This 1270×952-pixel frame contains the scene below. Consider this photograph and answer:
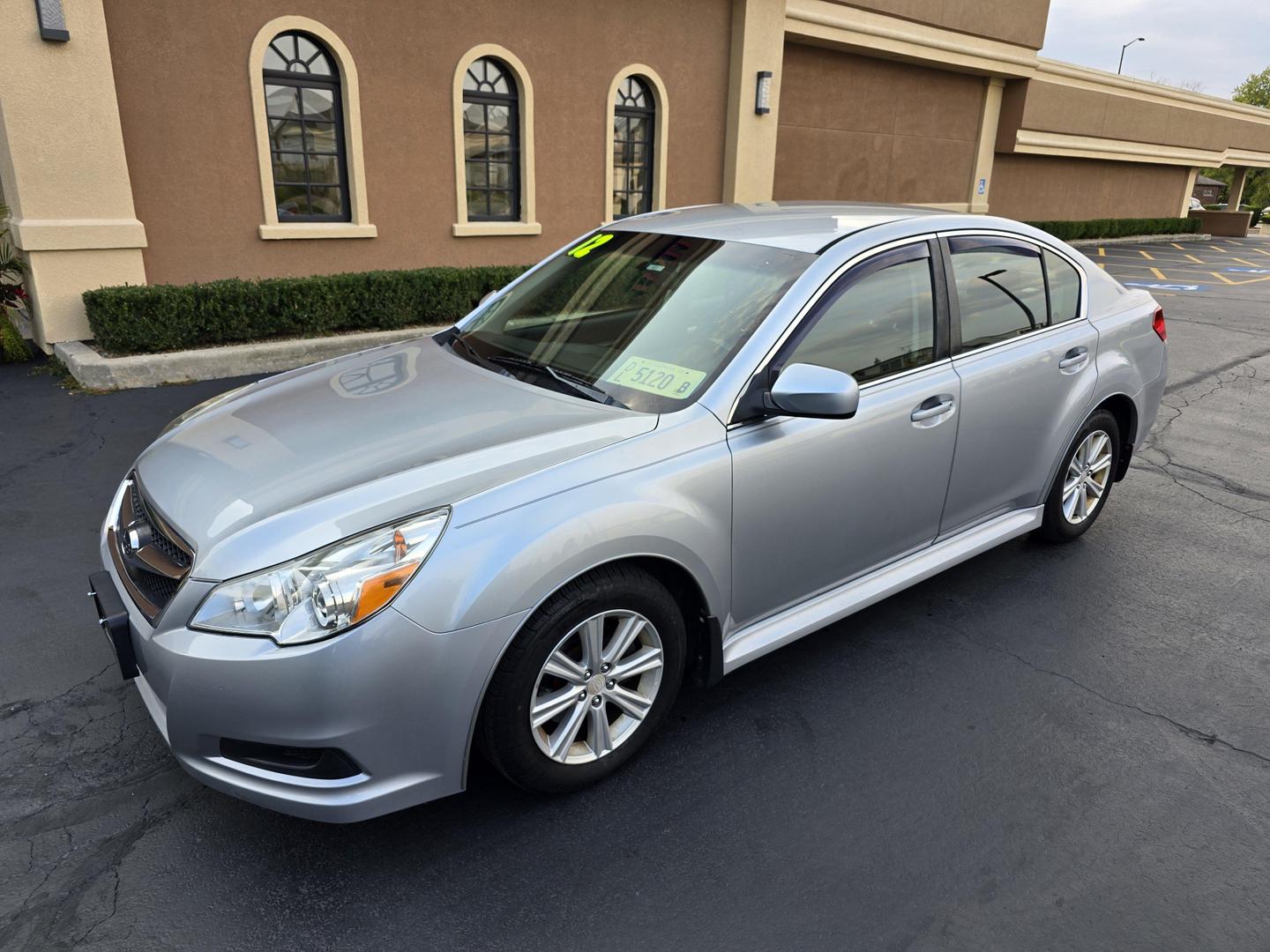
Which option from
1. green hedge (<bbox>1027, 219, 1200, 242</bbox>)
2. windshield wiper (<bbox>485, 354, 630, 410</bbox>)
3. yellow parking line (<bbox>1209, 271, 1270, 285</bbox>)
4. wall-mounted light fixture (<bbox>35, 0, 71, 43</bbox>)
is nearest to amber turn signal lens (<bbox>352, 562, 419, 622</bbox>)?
windshield wiper (<bbox>485, 354, 630, 410</bbox>)

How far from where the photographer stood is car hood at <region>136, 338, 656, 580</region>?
2.55 meters

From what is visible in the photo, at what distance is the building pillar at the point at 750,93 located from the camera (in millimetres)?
13031

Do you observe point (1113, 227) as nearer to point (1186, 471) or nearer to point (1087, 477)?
point (1186, 471)

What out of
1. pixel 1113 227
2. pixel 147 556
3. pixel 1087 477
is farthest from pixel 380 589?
pixel 1113 227

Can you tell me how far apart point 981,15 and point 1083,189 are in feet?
33.0

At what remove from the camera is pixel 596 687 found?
9.44ft

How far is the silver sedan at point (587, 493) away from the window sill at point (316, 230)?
633 centimetres

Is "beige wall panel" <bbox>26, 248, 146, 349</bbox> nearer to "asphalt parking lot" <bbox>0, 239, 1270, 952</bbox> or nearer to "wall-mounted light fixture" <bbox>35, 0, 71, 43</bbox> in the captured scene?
"wall-mounted light fixture" <bbox>35, 0, 71, 43</bbox>

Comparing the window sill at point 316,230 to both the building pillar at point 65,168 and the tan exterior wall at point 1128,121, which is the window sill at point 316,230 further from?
the tan exterior wall at point 1128,121

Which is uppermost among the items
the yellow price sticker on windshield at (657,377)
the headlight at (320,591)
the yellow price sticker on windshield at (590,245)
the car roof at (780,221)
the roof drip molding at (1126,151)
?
the roof drip molding at (1126,151)

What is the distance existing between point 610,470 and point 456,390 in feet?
2.86

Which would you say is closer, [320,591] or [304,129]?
[320,591]

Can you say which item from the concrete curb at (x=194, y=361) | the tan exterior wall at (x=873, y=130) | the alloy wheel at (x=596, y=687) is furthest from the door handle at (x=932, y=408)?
the tan exterior wall at (x=873, y=130)

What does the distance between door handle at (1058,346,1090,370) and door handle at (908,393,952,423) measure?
37.7 inches
